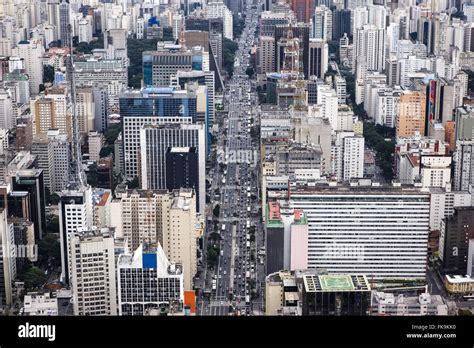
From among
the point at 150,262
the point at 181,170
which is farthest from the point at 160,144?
the point at 150,262

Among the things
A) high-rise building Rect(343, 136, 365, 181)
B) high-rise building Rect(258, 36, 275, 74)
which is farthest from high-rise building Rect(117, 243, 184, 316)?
high-rise building Rect(258, 36, 275, 74)

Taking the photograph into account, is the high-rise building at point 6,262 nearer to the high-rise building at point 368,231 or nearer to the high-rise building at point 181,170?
the high-rise building at point 181,170

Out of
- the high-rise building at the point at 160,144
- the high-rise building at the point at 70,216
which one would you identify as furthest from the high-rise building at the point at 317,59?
the high-rise building at the point at 70,216

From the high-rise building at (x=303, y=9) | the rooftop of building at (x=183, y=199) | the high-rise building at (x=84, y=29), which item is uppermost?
the high-rise building at (x=303, y=9)

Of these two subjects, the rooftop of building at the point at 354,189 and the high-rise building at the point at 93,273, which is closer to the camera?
the high-rise building at the point at 93,273

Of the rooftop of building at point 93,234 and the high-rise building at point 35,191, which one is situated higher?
the rooftop of building at point 93,234

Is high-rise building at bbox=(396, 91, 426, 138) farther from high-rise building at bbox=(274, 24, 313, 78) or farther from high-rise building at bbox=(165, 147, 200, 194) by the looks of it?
high-rise building at bbox=(165, 147, 200, 194)
